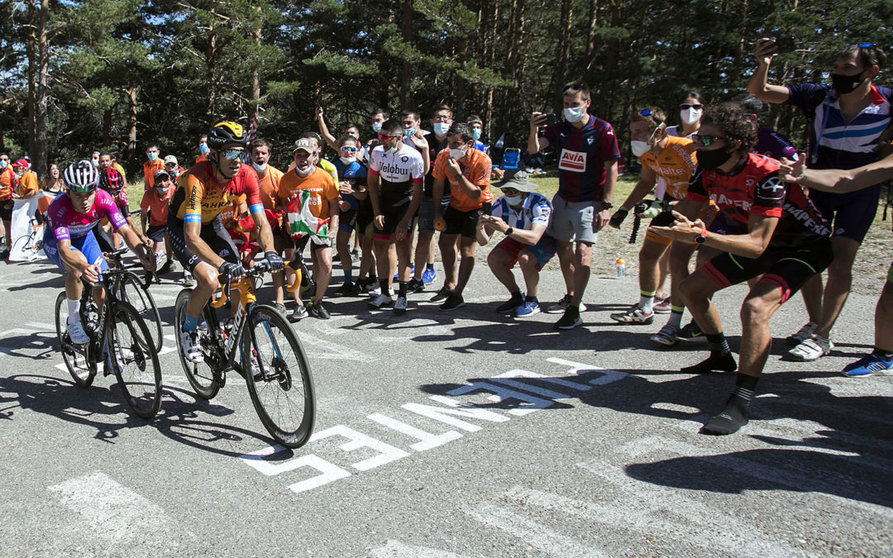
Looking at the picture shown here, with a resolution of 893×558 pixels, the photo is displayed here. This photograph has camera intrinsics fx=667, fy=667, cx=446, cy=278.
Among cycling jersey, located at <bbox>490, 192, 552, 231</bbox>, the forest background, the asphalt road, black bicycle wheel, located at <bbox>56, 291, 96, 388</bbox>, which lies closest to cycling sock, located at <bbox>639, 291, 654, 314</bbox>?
the asphalt road

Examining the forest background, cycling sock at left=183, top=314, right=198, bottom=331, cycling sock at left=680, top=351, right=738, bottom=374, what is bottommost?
cycling sock at left=680, top=351, right=738, bottom=374

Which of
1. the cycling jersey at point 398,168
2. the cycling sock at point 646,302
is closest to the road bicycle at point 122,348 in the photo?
the cycling jersey at point 398,168

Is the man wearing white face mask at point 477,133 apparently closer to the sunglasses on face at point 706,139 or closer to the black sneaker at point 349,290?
the black sneaker at point 349,290

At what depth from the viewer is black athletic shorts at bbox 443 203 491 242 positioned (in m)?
7.91

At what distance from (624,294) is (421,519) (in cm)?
580

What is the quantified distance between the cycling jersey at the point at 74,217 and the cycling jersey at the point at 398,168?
313cm

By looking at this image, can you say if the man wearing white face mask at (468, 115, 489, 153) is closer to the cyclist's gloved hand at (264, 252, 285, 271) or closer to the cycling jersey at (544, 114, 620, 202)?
the cycling jersey at (544, 114, 620, 202)

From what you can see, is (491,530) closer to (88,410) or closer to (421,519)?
(421,519)

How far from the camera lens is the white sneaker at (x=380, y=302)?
814 cm

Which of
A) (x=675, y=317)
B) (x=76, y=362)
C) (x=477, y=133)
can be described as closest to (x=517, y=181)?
(x=675, y=317)

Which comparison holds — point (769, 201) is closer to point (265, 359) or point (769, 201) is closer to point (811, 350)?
point (811, 350)

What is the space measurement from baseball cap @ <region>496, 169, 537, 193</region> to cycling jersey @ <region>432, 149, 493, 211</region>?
1.45 feet

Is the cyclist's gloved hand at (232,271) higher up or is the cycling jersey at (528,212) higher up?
the cycling jersey at (528,212)

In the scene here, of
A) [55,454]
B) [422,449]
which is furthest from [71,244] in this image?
[422,449]
